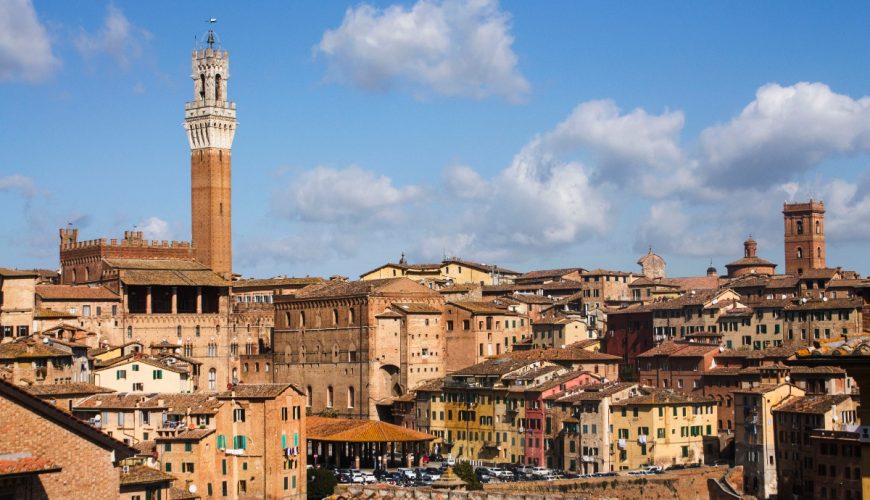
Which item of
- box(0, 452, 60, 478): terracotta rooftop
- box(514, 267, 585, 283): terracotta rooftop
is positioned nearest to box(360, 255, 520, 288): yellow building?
box(514, 267, 585, 283): terracotta rooftop

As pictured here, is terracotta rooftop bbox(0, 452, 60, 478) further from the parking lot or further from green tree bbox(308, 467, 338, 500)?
the parking lot

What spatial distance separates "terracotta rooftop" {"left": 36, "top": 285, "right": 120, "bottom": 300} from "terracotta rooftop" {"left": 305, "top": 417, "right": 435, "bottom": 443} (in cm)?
1876

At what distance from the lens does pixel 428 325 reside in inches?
3391

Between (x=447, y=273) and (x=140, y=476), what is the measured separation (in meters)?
74.2

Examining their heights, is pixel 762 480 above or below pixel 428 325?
below

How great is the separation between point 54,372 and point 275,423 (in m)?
8.68

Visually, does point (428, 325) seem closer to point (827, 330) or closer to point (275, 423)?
point (827, 330)

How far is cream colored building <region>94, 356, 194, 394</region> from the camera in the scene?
212 ft

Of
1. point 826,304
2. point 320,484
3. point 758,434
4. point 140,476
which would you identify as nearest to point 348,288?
point 826,304

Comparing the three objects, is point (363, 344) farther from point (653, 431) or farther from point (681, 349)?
point (653, 431)

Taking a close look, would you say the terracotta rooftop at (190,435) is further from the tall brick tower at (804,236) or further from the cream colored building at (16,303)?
the tall brick tower at (804,236)

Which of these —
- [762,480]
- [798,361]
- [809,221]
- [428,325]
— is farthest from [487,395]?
[798,361]

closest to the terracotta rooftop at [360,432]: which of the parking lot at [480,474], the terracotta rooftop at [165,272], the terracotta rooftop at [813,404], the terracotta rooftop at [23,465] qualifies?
the parking lot at [480,474]

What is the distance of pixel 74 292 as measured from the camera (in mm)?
87562
